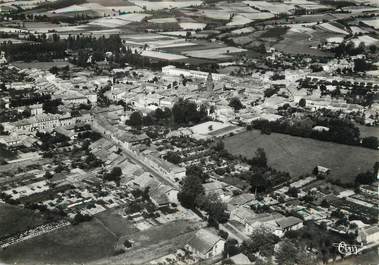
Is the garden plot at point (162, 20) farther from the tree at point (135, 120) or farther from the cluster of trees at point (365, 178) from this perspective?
the cluster of trees at point (365, 178)

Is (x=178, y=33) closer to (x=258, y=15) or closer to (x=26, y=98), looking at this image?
(x=258, y=15)

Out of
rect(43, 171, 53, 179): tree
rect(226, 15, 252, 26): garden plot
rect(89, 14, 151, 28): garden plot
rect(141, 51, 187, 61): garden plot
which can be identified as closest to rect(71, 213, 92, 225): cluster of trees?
rect(43, 171, 53, 179): tree

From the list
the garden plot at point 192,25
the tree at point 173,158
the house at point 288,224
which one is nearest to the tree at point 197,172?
the tree at point 173,158

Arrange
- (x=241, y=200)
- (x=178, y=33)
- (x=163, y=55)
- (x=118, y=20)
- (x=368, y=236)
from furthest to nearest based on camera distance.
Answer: (x=118, y=20)
(x=178, y=33)
(x=163, y=55)
(x=241, y=200)
(x=368, y=236)

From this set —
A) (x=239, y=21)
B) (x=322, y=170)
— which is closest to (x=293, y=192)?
(x=322, y=170)

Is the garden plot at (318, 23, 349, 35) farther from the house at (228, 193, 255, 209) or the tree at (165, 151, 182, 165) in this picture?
the house at (228, 193, 255, 209)

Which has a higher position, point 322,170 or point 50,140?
point 322,170
